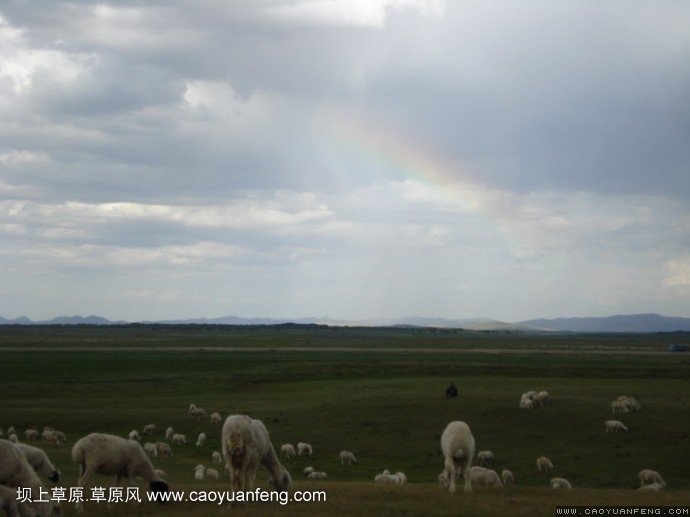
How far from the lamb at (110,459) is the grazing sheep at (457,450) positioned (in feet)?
22.7

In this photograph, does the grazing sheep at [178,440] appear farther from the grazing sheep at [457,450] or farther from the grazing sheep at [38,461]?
the grazing sheep at [457,450]

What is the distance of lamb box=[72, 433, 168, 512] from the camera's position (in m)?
19.0

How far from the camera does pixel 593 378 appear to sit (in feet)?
228

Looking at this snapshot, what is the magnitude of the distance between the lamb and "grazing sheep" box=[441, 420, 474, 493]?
692 cm

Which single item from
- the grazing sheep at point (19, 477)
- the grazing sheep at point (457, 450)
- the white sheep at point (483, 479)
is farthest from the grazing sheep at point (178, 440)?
the grazing sheep at point (19, 477)

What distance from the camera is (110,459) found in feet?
63.2

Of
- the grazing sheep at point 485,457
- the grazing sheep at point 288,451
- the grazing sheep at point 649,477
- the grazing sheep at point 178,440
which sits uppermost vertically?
the grazing sheep at point 649,477

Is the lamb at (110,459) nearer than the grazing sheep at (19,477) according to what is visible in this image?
No

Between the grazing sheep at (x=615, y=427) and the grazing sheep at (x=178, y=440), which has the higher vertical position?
the grazing sheep at (x=615, y=427)

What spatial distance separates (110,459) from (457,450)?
823cm

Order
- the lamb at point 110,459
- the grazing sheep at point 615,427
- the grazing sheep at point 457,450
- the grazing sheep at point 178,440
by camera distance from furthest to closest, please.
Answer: the grazing sheep at point 178,440 → the grazing sheep at point 615,427 → the grazing sheep at point 457,450 → the lamb at point 110,459

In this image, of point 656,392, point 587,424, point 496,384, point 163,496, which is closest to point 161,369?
point 496,384

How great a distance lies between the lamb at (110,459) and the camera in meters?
19.0

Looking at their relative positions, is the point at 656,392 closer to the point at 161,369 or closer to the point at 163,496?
the point at 163,496
